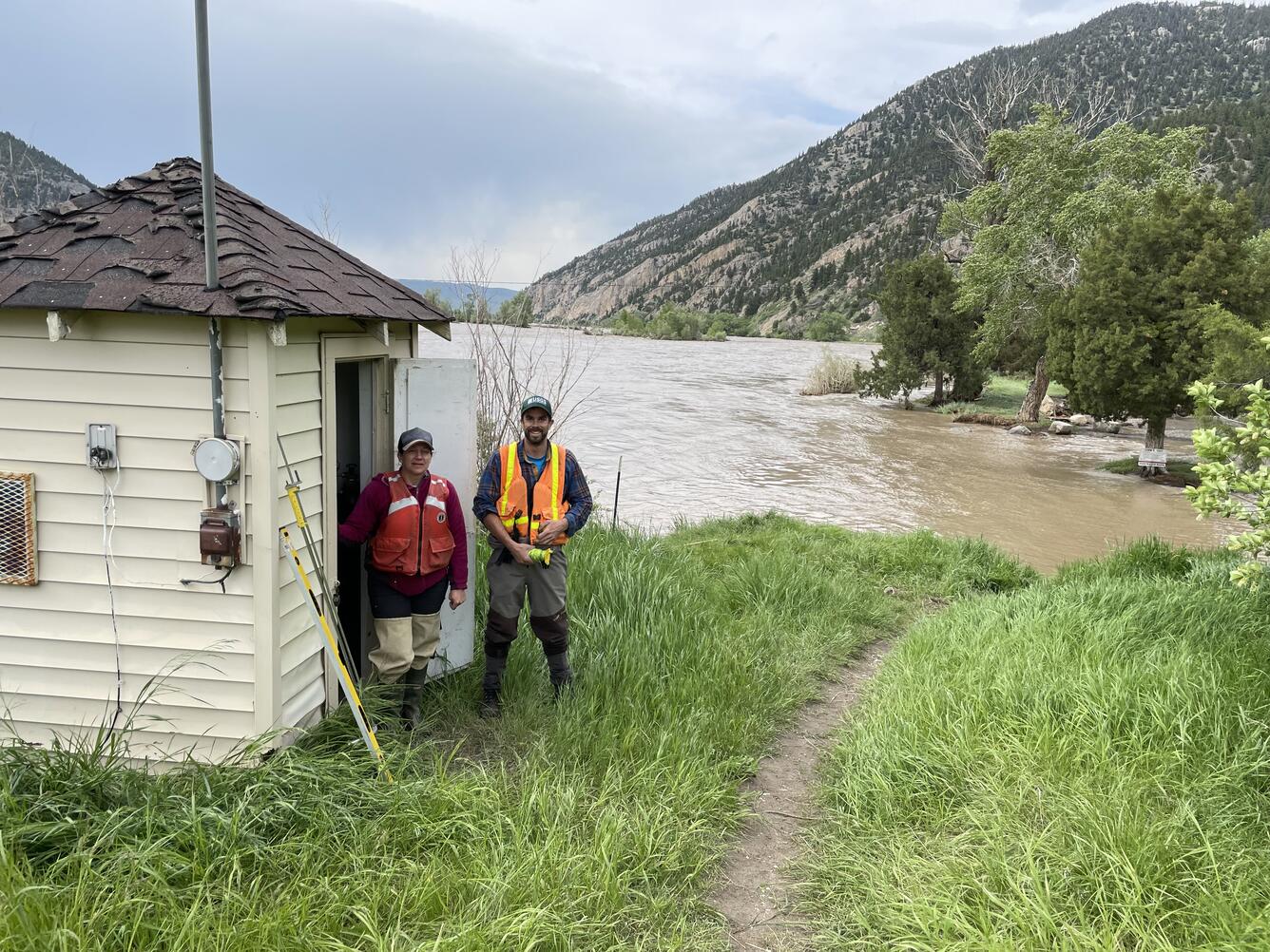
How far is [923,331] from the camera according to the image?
90.8 ft

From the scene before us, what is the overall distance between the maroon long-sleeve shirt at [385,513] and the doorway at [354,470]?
Result: 591 millimetres

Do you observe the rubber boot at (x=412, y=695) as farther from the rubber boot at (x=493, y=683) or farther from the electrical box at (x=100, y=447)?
the electrical box at (x=100, y=447)

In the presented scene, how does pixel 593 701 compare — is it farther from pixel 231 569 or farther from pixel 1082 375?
pixel 1082 375

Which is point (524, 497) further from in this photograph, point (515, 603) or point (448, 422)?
point (448, 422)

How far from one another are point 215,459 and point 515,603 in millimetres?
1755

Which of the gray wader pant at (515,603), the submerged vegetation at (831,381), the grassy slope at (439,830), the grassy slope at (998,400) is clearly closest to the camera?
the grassy slope at (439,830)

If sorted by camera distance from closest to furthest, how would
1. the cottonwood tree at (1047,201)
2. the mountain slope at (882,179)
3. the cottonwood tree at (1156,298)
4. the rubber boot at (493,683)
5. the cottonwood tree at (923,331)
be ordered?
the rubber boot at (493,683) → the cottonwood tree at (1156,298) → the cottonwood tree at (1047,201) → the cottonwood tree at (923,331) → the mountain slope at (882,179)

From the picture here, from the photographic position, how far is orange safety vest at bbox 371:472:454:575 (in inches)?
167

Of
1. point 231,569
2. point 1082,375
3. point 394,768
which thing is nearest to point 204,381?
point 231,569

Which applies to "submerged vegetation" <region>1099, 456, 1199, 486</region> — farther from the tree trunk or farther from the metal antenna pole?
the metal antenna pole

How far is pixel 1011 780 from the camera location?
12.7 feet

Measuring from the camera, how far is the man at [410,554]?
13.9ft

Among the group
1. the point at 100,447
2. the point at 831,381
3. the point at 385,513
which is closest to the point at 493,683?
the point at 385,513

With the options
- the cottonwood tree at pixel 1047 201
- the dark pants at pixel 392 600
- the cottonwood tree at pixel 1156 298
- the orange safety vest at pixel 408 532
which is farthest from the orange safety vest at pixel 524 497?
the cottonwood tree at pixel 1047 201
